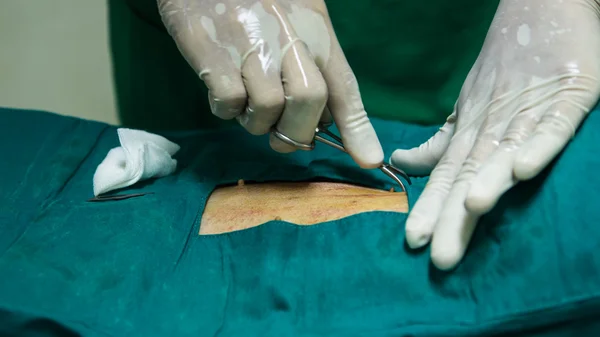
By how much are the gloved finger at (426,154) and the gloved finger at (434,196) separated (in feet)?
0.39

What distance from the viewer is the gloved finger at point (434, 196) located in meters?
0.90

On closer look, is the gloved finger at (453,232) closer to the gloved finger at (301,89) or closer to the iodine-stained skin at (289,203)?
the iodine-stained skin at (289,203)

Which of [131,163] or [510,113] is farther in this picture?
[131,163]

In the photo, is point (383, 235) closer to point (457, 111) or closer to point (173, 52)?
point (457, 111)

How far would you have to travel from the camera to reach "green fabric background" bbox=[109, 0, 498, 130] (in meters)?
1.46

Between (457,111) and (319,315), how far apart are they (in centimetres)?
57

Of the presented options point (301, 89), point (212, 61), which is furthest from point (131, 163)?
point (301, 89)

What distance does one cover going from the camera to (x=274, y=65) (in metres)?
1.09

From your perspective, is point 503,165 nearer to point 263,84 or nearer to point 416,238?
point 416,238

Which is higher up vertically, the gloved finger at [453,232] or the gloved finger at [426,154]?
the gloved finger at [453,232]

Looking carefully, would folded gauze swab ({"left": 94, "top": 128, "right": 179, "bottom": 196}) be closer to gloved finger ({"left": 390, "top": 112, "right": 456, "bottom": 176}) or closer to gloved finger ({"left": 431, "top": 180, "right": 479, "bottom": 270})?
gloved finger ({"left": 390, "top": 112, "right": 456, "bottom": 176})

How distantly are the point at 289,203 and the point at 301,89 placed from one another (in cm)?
24

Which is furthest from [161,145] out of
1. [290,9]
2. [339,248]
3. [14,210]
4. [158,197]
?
[339,248]

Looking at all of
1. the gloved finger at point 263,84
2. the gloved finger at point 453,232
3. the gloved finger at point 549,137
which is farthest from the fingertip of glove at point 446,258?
the gloved finger at point 263,84
